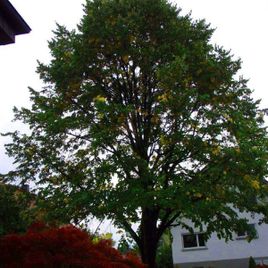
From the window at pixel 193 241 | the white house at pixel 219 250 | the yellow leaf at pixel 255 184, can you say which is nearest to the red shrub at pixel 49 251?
the yellow leaf at pixel 255 184

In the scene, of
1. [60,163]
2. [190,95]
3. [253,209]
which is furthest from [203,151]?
[60,163]

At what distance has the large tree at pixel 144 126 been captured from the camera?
16734 millimetres

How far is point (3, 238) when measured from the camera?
30.5 ft

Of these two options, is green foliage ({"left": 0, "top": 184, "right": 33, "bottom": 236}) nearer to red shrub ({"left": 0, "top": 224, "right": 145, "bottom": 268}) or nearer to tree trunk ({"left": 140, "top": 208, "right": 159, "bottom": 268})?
red shrub ({"left": 0, "top": 224, "right": 145, "bottom": 268})

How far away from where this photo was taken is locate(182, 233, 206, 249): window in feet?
130

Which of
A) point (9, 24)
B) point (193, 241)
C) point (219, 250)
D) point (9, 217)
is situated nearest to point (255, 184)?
point (9, 217)

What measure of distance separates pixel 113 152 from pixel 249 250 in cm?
2324

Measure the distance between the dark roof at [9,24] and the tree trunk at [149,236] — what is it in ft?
38.2

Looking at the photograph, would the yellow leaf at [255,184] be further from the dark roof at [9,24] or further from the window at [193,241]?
the window at [193,241]

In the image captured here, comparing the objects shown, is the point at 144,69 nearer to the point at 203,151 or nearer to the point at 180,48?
the point at 180,48

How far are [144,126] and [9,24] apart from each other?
11.3 m

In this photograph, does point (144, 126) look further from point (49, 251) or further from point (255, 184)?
point (49, 251)

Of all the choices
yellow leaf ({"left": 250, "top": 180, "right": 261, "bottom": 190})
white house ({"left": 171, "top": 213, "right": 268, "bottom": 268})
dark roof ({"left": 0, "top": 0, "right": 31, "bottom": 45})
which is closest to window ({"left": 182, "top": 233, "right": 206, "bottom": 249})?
white house ({"left": 171, "top": 213, "right": 268, "bottom": 268})

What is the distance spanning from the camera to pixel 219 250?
38.3 meters
